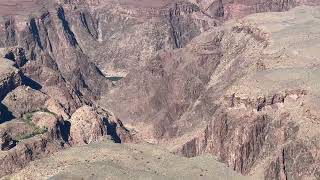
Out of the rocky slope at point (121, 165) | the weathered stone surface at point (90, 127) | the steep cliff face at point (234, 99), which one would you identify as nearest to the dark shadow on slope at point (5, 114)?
the weathered stone surface at point (90, 127)

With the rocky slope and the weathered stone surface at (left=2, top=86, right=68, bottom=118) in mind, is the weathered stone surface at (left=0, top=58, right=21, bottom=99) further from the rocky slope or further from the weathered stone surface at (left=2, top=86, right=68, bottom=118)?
the rocky slope

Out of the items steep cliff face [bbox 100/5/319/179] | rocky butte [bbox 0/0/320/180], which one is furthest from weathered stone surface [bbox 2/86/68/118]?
steep cliff face [bbox 100/5/319/179]

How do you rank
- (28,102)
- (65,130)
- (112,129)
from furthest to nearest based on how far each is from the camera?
(112,129) → (28,102) → (65,130)

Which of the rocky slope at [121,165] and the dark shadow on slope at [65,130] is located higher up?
the rocky slope at [121,165]

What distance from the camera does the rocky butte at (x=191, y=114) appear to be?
10738 centimetres

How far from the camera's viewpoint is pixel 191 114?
15550cm

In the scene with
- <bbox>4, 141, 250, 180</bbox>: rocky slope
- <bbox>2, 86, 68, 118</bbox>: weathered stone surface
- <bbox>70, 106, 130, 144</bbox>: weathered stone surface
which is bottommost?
<bbox>70, 106, 130, 144</bbox>: weathered stone surface

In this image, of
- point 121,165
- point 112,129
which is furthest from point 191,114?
point 121,165

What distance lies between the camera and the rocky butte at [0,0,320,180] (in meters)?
107

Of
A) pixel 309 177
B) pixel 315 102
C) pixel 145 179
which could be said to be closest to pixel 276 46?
pixel 315 102

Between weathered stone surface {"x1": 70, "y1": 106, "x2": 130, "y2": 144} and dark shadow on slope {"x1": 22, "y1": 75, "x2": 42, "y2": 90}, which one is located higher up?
dark shadow on slope {"x1": 22, "y1": 75, "x2": 42, "y2": 90}

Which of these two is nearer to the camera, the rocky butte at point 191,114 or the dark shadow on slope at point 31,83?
the rocky butte at point 191,114

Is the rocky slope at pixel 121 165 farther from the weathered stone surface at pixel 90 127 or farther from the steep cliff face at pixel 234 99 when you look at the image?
the weathered stone surface at pixel 90 127

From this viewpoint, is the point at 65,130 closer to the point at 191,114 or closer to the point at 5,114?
the point at 5,114
